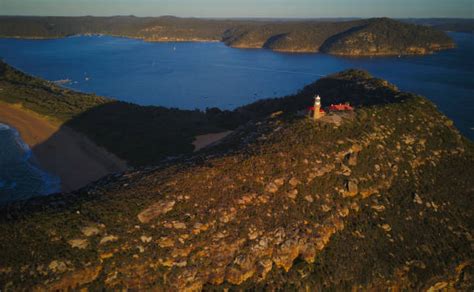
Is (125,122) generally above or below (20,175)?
above

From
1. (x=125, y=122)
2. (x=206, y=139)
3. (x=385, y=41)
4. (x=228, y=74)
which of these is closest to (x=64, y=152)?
(x=125, y=122)

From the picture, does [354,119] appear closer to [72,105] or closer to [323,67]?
[72,105]

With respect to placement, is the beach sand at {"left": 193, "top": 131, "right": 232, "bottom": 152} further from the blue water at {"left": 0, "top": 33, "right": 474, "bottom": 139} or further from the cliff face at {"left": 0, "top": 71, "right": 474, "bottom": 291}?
the blue water at {"left": 0, "top": 33, "right": 474, "bottom": 139}

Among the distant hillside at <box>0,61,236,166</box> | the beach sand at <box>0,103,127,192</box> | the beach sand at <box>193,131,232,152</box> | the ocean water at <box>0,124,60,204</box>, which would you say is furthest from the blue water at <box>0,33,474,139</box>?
the ocean water at <box>0,124,60,204</box>

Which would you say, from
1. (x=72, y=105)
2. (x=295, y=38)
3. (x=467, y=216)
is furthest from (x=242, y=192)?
(x=295, y=38)

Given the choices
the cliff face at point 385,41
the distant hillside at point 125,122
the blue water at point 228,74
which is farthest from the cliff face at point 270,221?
the cliff face at point 385,41

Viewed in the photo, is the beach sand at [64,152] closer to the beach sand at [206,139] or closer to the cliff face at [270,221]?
the beach sand at [206,139]

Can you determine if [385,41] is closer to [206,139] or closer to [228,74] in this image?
[228,74]
